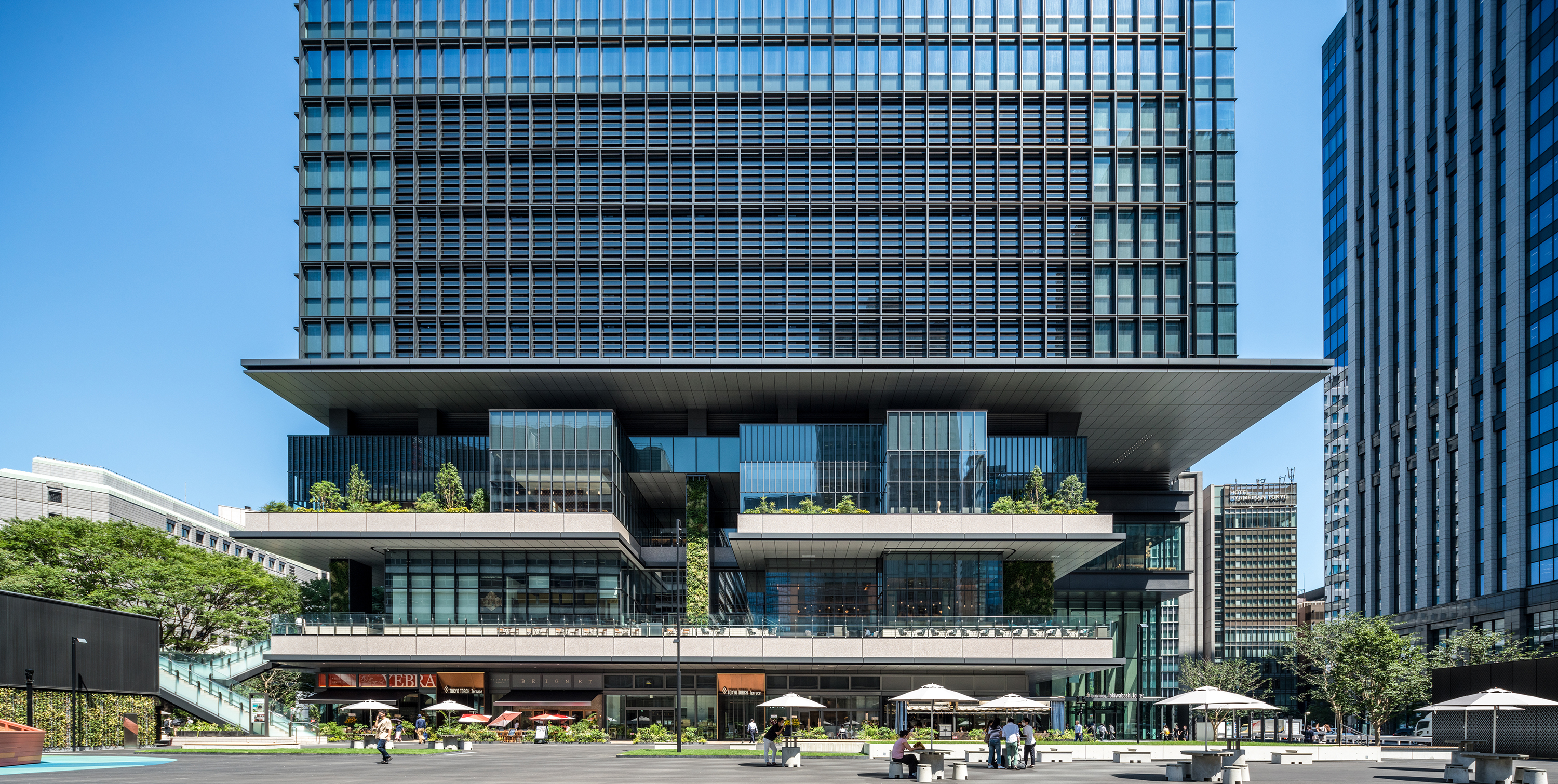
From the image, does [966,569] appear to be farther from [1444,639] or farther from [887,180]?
[1444,639]

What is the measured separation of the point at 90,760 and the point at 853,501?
129 feet

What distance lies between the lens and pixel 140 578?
7594 cm

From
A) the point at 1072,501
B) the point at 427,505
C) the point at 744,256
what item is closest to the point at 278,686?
the point at 427,505

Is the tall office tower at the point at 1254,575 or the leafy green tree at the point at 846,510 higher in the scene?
the leafy green tree at the point at 846,510

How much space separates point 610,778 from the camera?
117ft

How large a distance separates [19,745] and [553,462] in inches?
1369

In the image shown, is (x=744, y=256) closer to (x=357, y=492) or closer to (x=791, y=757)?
(x=357, y=492)

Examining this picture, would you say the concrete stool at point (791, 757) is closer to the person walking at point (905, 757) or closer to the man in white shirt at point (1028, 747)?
the person walking at point (905, 757)

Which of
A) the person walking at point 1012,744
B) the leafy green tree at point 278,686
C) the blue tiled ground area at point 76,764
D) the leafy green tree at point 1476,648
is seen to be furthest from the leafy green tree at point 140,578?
the leafy green tree at point 1476,648

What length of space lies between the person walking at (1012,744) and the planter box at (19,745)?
30.5 metres

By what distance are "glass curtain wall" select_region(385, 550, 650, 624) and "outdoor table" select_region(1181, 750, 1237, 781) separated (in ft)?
123

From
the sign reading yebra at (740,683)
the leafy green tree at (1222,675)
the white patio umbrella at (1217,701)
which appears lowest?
the leafy green tree at (1222,675)

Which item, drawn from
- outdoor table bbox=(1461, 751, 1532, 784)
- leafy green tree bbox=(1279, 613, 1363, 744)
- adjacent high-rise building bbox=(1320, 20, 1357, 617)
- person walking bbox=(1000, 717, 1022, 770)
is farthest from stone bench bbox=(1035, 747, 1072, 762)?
adjacent high-rise building bbox=(1320, 20, 1357, 617)

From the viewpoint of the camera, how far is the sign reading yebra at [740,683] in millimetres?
68000
